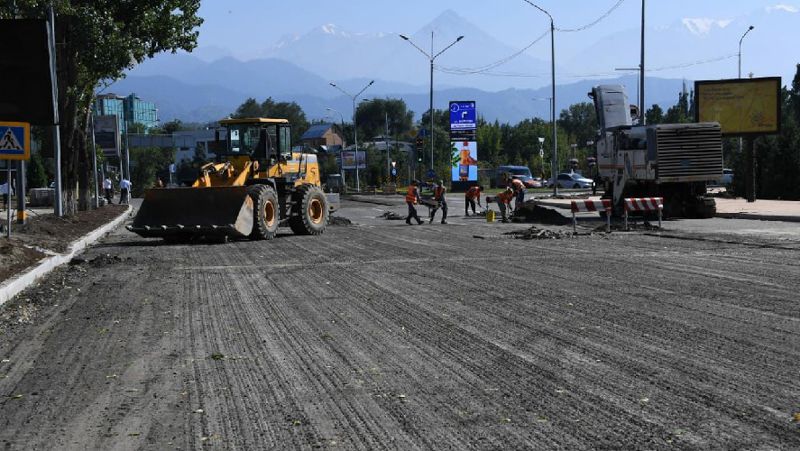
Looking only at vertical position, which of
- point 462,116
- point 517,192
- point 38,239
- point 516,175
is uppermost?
point 462,116

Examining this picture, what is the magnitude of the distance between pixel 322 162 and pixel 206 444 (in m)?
116

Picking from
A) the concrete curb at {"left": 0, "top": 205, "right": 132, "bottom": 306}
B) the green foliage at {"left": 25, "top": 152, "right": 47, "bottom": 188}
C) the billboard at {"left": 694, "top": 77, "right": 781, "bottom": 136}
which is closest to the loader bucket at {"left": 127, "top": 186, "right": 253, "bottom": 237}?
the concrete curb at {"left": 0, "top": 205, "right": 132, "bottom": 306}

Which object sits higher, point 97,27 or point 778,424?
point 97,27

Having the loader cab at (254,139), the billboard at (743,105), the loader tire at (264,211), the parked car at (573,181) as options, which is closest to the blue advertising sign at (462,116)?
the parked car at (573,181)

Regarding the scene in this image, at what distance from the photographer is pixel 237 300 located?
504 inches

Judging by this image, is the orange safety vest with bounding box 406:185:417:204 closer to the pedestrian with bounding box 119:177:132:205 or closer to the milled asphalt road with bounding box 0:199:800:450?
the milled asphalt road with bounding box 0:199:800:450

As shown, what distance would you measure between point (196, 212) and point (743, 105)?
26024 millimetres

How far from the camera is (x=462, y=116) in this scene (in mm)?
77562

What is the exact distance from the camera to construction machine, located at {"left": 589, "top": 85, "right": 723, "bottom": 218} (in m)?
32.0

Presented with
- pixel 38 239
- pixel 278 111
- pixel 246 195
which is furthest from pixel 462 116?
pixel 278 111

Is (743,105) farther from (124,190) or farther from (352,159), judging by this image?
(352,159)

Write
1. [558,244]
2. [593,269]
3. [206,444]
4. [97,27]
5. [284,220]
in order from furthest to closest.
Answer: [97,27] < [284,220] < [558,244] < [593,269] < [206,444]

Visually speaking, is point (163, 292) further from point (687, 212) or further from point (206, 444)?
point (687, 212)

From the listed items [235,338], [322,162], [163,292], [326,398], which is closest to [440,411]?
[326,398]
